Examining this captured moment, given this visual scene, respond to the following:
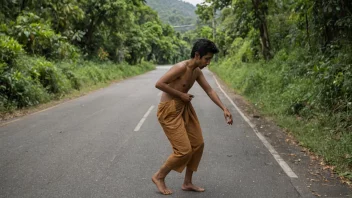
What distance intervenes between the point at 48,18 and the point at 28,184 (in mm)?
17166

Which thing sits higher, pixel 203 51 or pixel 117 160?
pixel 203 51

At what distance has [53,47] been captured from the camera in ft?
60.6

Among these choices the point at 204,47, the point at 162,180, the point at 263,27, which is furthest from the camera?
the point at 263,27

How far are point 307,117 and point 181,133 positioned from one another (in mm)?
5468

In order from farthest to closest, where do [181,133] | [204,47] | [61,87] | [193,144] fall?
[61,87], [193,144], [181,133], [204,47]

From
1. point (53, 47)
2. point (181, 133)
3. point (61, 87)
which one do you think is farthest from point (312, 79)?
point (53, 47)

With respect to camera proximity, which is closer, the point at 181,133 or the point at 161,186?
the point at 181,133

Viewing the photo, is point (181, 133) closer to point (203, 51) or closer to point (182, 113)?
point (182, 113)

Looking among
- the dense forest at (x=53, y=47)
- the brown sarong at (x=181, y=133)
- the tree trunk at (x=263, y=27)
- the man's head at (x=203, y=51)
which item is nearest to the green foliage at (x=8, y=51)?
the dense forest at (x=53, y=47)

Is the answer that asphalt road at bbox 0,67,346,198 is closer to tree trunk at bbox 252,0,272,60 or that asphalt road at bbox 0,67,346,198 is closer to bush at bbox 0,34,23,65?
bush at bbox 0,34,23,65

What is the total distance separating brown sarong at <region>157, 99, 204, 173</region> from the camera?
13.4 ft

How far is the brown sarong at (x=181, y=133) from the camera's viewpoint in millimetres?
4098

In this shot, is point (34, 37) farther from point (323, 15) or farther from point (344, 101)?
point (344, 101)

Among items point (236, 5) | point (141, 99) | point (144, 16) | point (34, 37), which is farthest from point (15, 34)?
point (144, 16)
